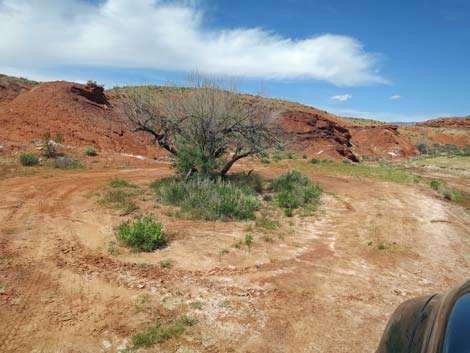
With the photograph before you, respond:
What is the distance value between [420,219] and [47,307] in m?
10.1

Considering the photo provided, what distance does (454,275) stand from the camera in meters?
6.20

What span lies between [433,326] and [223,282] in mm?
3939

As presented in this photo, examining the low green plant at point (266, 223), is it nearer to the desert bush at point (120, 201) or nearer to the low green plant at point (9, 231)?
the desert bush at point (120, 201)

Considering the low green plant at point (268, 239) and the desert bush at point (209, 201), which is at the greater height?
the desert bush at point (209, 201)

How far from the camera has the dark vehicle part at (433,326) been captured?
1.37 metres

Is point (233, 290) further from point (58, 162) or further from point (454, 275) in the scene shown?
point (58, 162)

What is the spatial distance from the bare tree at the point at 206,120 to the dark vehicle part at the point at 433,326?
10106mm

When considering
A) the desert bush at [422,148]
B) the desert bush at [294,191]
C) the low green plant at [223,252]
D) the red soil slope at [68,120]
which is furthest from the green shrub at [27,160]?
the desert bush at [422,148]

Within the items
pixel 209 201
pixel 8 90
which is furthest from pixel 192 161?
pixel 8 90

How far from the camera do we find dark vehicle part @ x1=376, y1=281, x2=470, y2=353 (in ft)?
4.50

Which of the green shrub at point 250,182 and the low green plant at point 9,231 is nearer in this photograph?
the low green plant at point 9,231

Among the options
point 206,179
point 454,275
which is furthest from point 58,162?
point 454,275

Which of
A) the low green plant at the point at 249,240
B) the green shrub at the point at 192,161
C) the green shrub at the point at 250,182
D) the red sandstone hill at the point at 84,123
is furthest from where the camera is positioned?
the red sandstone hill at the point at 84,123

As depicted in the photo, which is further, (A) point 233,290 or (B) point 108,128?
(B) point 108,128
